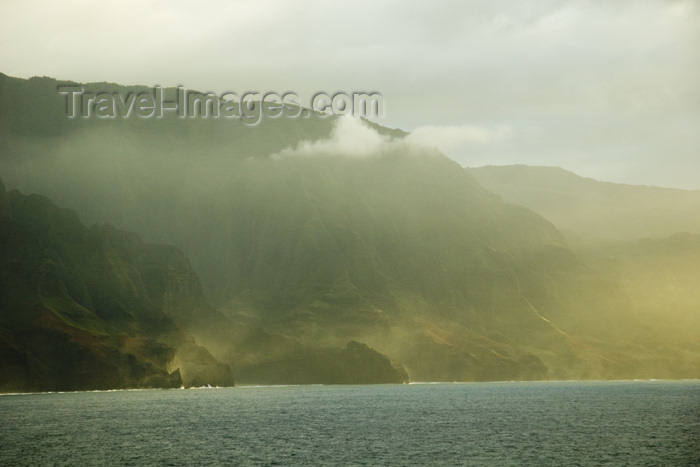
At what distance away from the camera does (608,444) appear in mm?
135875

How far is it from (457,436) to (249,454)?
136 feet

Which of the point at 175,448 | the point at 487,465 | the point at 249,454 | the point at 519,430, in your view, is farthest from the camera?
the point at 519,430

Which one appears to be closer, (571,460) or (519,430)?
(571,460)

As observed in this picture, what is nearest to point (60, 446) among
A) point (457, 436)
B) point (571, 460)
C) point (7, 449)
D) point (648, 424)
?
point (7, 449)

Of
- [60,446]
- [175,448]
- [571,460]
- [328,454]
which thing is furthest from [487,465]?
[60,446]

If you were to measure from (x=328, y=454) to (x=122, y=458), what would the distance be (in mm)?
28813

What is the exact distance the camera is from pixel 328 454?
126 m

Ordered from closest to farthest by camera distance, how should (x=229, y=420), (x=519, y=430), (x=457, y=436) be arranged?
1. (x=457, y=436)
2. (x=519, y=430)
3. (x=229, y=420)

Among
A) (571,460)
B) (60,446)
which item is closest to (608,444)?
(571,460)

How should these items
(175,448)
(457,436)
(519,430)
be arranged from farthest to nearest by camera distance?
1. (519,430)
2. (457,436)
3. (175,448)

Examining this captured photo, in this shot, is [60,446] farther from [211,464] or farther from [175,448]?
[211,464]

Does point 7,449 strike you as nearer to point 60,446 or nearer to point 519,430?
point 60,446

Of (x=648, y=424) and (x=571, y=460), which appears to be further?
(x=648, y=424)

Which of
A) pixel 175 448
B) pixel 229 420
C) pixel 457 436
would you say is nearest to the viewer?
pixel 175 448
